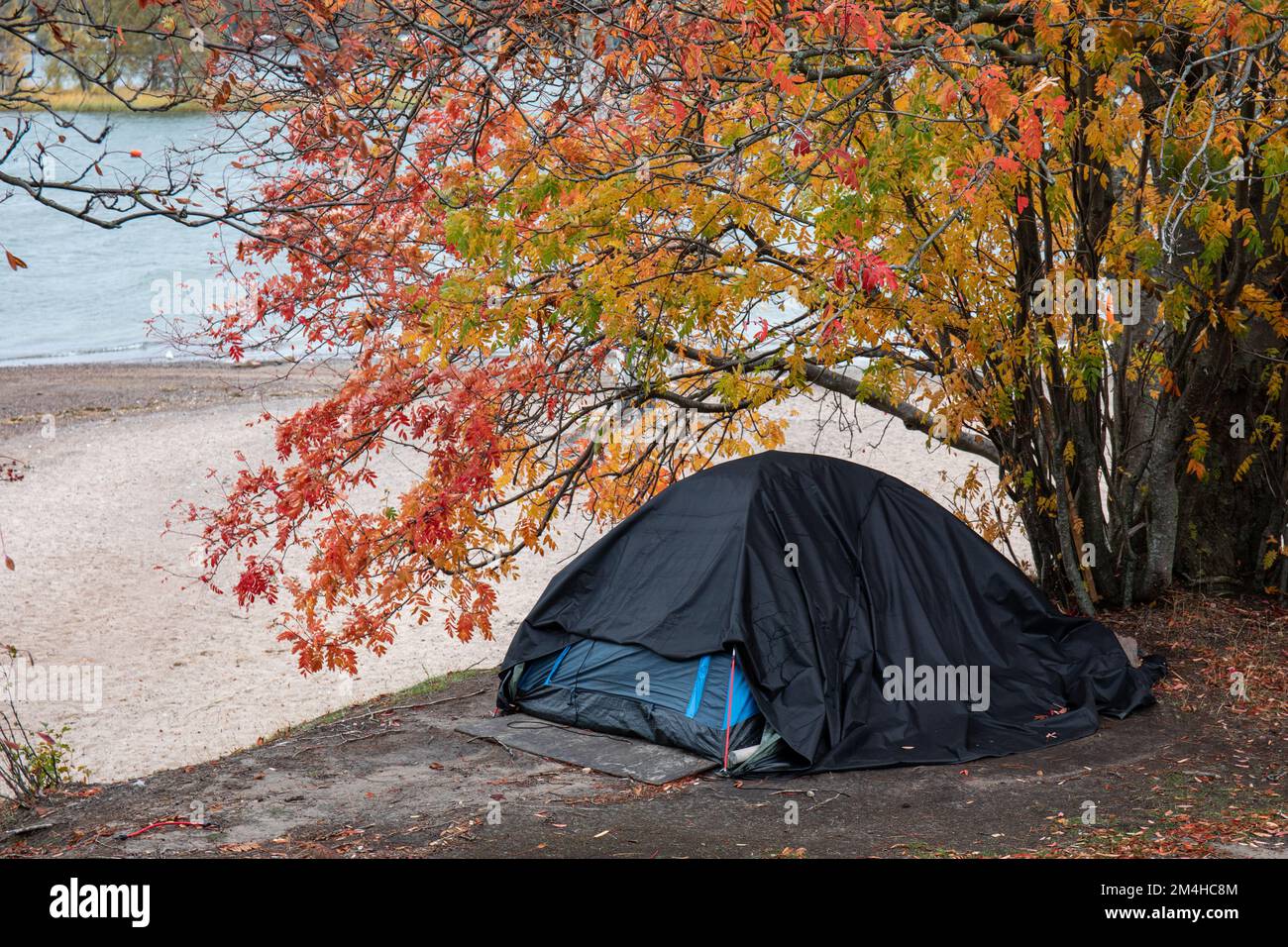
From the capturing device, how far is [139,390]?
2867 cm

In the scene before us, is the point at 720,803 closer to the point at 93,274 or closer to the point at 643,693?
the point at 643,693

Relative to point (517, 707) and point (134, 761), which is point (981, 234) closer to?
point (517, 707)

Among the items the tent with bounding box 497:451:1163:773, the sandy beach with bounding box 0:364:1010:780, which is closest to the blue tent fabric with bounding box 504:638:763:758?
the tent with bounding box 497:451:1163:773

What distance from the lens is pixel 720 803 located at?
21.9 ft

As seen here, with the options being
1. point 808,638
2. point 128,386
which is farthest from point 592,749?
point 128,386

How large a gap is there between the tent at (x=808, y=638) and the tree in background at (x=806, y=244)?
803 millimetres

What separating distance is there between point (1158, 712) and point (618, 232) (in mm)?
4568

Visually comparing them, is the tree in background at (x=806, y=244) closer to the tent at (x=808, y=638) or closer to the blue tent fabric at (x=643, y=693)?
the tent at (x=808, y=638)

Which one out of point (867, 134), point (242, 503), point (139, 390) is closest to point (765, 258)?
point (867, 134)

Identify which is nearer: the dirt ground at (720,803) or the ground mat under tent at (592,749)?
the dirt ground at (720,803)

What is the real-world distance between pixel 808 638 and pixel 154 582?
46.6 ft

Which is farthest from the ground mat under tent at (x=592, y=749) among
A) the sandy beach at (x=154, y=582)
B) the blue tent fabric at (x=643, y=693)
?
the sandy beach at (x=154, y=582)

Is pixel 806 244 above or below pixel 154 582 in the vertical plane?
above

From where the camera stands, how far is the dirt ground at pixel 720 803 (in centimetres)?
586
